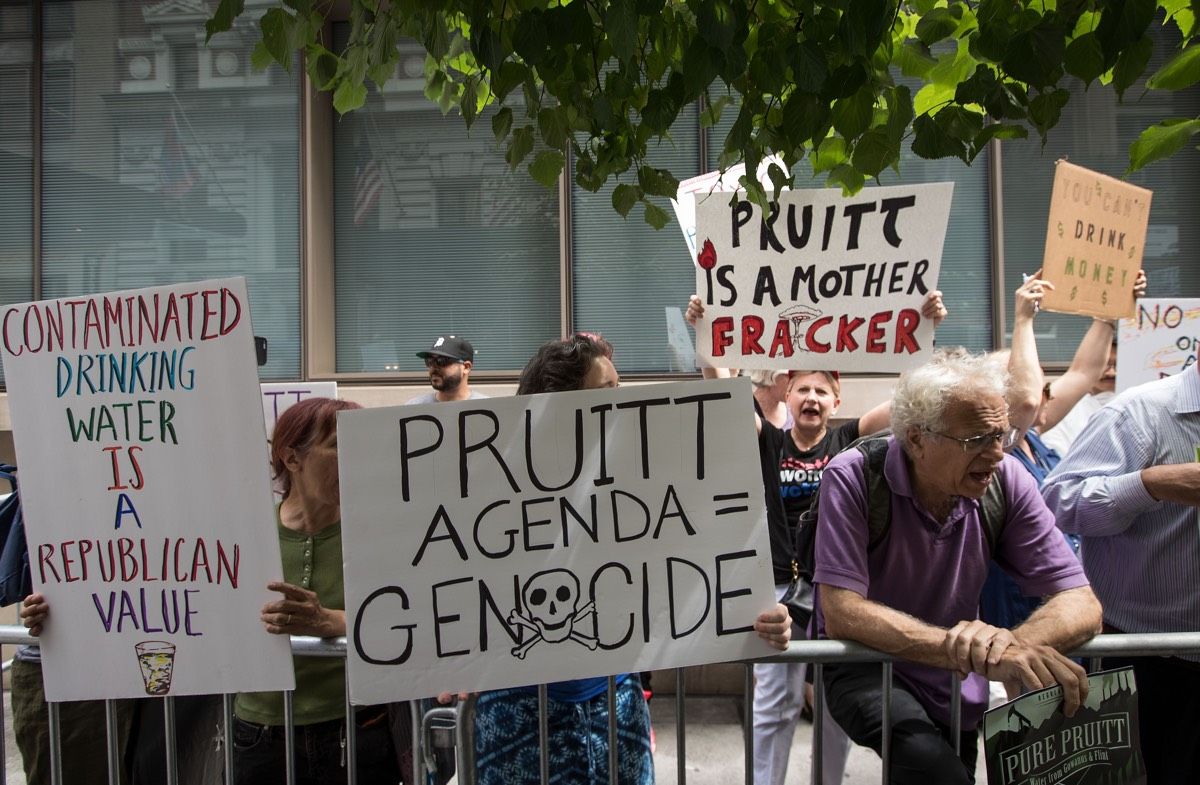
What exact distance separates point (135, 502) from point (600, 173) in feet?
5.29

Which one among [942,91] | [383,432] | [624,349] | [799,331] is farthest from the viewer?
[624,349]

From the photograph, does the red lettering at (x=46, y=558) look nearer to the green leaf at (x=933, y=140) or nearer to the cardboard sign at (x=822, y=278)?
the cardboard sign at (x=822, y=278)

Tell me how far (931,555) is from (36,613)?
96.2 inches

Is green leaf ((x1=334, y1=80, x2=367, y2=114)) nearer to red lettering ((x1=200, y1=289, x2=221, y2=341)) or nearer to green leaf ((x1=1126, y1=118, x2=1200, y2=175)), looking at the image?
red lettering ((x1=200, y1=289, x2=221, y2=341))

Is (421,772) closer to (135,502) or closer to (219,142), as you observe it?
(135,502)

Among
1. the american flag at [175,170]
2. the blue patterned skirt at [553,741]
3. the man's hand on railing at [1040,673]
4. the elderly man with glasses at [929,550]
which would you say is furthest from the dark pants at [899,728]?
the american flag at [175,170]

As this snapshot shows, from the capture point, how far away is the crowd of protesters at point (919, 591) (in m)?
2.67

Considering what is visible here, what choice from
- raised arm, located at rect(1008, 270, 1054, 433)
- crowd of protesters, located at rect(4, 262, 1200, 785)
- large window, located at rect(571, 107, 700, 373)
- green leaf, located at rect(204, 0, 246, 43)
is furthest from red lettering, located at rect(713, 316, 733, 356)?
large window, located at rect(571, 107, 700, 373)

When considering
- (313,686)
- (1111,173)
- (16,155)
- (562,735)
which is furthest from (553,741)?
(16,155)

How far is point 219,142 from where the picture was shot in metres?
7.41

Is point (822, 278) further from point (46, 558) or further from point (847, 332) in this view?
point (46, 558)

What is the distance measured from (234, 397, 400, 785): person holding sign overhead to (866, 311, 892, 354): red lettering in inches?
78.0

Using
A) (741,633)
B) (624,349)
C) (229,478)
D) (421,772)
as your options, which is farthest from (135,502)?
(624,349)

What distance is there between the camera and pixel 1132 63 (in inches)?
85.3
